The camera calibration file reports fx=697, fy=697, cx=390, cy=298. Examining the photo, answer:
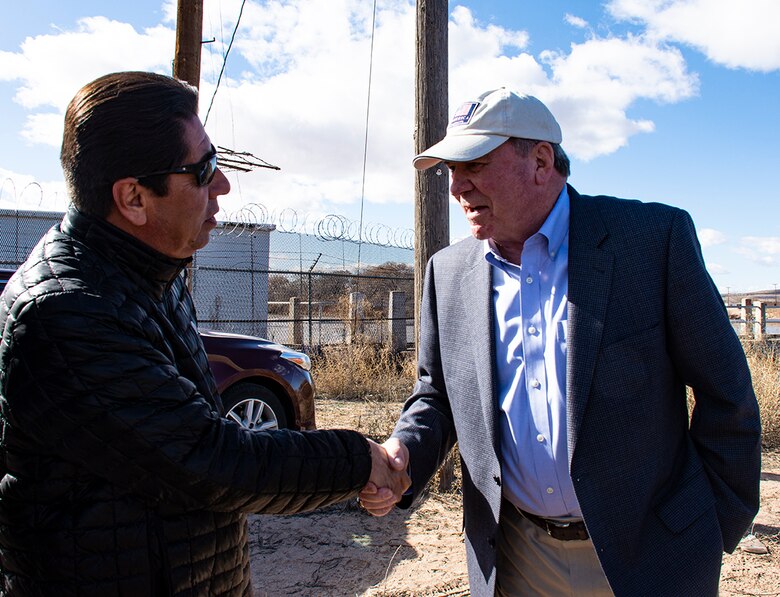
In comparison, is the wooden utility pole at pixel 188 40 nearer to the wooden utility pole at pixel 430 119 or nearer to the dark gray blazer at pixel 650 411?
the wooden utility pole at pixel 430 119

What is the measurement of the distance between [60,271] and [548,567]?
1.74 m

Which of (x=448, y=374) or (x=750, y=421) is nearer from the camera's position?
(x=750, y=421)

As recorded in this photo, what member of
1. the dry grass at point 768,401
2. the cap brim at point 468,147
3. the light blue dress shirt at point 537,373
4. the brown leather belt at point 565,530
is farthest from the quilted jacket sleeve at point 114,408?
the dry grass at point 768,401

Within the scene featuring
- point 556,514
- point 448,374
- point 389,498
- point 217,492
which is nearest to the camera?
point 217,492

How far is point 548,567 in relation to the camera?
7.57 feet

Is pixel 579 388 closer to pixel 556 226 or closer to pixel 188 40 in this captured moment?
pixel 556 226

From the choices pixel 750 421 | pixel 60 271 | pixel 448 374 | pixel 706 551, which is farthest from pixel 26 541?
pixel 750 421

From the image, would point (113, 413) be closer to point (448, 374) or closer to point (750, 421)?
point (448, 374)

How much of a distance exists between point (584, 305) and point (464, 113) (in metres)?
0.81

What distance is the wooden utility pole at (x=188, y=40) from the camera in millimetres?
6008

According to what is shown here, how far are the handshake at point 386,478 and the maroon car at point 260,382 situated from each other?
13.3 ft

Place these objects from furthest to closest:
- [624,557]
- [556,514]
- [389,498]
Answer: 1. [389,498]
2. [556,514]
3. [624,557]

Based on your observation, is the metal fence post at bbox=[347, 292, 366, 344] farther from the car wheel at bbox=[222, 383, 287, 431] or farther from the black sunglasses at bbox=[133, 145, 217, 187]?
the black sunglasses at bbox=[133, 145, 217, 187]

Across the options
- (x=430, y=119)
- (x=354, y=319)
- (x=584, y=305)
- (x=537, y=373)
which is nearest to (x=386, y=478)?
(x=537, y=373)
